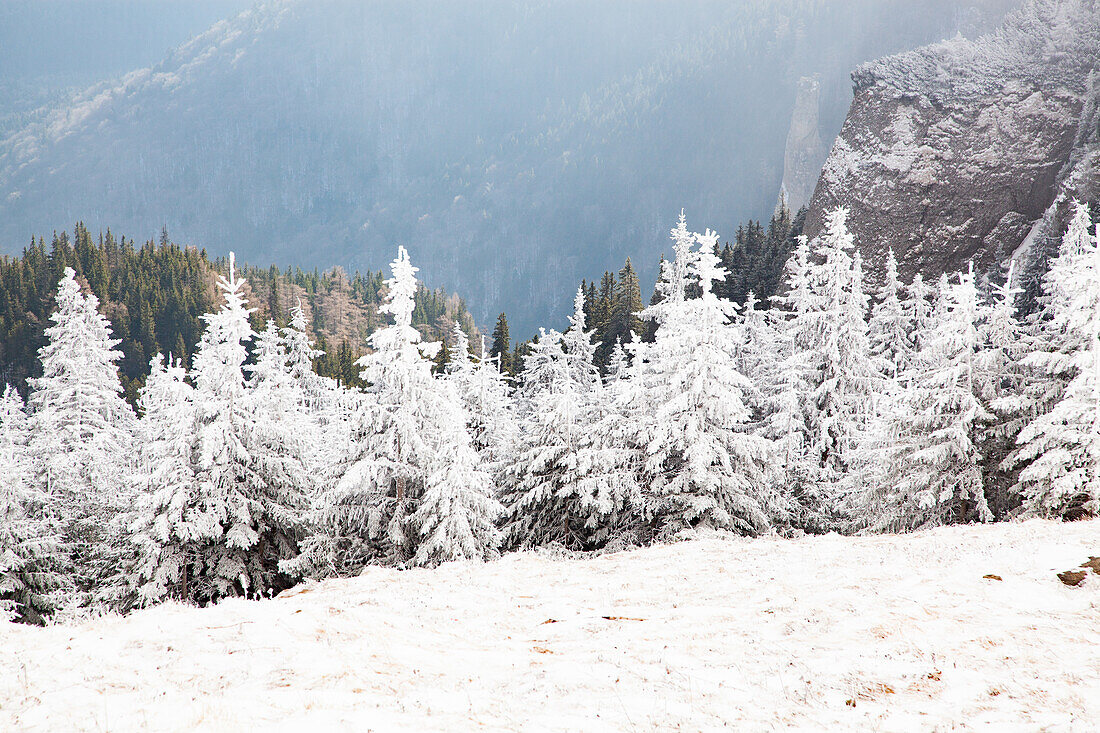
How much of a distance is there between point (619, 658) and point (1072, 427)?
18.3 metres

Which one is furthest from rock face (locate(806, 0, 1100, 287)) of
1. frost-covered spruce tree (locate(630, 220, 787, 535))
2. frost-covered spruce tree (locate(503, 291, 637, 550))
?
frost-covered spruce tree (locate(503, 291, 637, 550))

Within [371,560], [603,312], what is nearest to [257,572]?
[371,560]

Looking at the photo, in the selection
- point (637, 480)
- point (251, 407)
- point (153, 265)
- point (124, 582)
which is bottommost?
point (124, 582)

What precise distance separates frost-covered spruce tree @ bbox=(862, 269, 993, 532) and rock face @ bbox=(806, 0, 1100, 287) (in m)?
38.2

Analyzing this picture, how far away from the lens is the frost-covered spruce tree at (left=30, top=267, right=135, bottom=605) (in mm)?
25484

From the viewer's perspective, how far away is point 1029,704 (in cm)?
633

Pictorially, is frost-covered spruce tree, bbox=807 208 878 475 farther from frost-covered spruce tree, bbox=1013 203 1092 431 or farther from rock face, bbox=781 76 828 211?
rock face, bbox=781 76 828 211

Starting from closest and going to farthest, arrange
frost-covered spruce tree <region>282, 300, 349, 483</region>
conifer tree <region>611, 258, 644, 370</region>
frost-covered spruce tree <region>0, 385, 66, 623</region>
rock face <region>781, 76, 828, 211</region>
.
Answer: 1. frost-covered spruce tree <region>282, 300, 349, 483</region>
2. frost-covered spruce tree <region>0, 385, 66, 623</region>
3. conifer tree <region>611, 258, 644, 370</region>
4. rock face <region>781, 76, 828, 211</region>

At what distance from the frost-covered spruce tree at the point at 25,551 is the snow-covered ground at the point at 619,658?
59.1 feet

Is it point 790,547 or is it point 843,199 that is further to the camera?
point 843,199

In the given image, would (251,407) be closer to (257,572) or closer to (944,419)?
(257,572)

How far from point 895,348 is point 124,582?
119 feet

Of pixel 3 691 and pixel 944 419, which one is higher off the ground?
pixel 944 419

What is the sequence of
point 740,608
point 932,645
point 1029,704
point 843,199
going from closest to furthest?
1. point 1029,704
2. point 932,645
3. point 740,608
4. point 843,199
